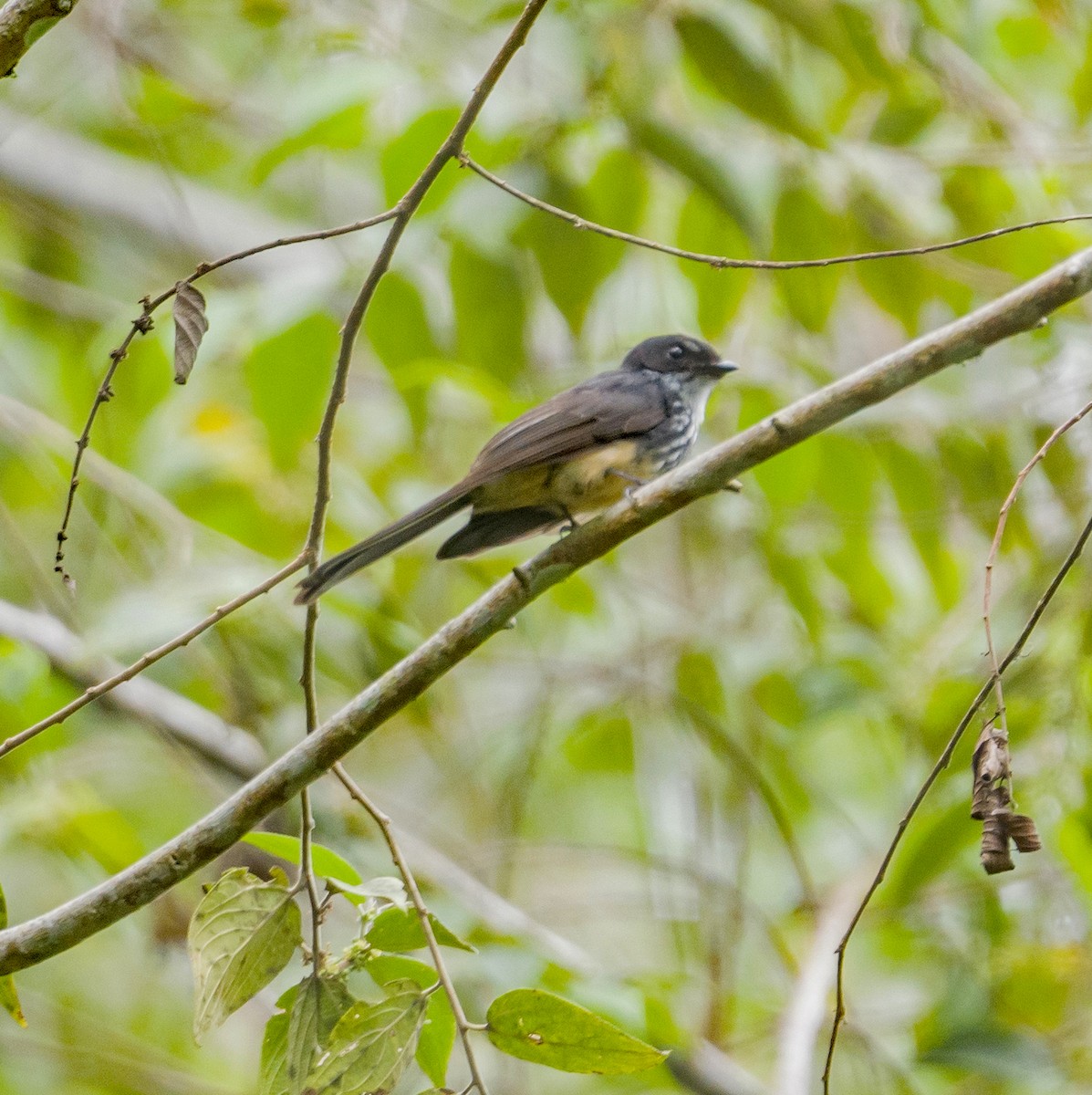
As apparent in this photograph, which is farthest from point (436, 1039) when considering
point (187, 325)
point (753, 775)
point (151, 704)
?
point (151, 704)

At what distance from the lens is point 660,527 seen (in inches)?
240

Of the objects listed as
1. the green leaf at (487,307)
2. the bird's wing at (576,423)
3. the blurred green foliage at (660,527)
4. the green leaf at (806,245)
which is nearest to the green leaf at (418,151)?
the blurred green foliage at (660,527)

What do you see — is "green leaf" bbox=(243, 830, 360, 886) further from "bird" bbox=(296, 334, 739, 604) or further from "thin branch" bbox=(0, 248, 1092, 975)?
"bird" bbox=(296, 334, 739, 604)

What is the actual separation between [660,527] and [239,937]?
14.3 feet

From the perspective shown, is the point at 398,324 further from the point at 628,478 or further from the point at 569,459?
the point at 628,478

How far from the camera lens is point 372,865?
3.48m

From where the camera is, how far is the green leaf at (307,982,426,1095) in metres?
1.69

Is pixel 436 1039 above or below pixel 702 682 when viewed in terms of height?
below

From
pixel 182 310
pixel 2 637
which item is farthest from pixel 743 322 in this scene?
pixel 182 310

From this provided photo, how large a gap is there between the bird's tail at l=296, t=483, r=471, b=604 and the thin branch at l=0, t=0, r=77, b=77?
3.06 ft

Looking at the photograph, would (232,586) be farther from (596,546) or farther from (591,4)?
(591,4)

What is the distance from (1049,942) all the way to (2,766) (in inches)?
112

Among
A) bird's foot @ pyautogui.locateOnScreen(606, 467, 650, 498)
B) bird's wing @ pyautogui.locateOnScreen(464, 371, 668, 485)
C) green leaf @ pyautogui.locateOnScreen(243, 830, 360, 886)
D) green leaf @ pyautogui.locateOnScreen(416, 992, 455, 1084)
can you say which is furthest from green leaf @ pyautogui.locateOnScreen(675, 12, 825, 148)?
green leaf @ pyautogui.locateOnScreen(416, 992, 455, 1084)

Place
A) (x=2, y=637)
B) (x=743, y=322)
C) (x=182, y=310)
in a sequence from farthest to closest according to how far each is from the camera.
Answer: (x=743, y=322)
(x=2, y=637)
(x=182, y=310)
